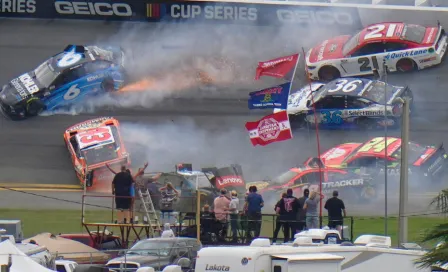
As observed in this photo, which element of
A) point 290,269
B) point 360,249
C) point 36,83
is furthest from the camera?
point 36,83

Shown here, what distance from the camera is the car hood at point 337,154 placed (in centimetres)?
3391

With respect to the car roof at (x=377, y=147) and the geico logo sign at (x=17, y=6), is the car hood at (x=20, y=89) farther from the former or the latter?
the car roof at (x=377, y=147)

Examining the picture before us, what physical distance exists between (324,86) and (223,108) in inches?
Result: 132

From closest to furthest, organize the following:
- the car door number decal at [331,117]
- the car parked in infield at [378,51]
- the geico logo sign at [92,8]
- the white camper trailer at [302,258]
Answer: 1. the white camper trailer at [302,258]
2. the car door number decal at [331,117]
3. the car parked in infield at [378,51]
4. the geico logo sign at [92,8]

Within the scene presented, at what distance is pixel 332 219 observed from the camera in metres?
24.2

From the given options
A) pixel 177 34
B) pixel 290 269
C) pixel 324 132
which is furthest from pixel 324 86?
pixel 290 269

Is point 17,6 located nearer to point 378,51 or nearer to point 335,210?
point 378,51

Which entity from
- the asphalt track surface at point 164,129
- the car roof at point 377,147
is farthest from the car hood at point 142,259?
the car roof at point 377,147

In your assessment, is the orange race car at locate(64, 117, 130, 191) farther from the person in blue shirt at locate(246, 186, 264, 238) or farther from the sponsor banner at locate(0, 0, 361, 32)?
the person in blue shirt at locate(246, 186, 264, 238)

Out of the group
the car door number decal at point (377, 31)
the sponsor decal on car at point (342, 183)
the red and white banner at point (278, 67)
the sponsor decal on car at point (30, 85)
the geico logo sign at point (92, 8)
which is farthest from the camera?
the geico logo sign at point (92, 8)

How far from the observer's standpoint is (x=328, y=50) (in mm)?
35750

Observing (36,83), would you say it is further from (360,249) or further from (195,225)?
(360,249)

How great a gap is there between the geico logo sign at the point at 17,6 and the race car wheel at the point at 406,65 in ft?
39.3

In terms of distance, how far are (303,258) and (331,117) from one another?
20464mm
